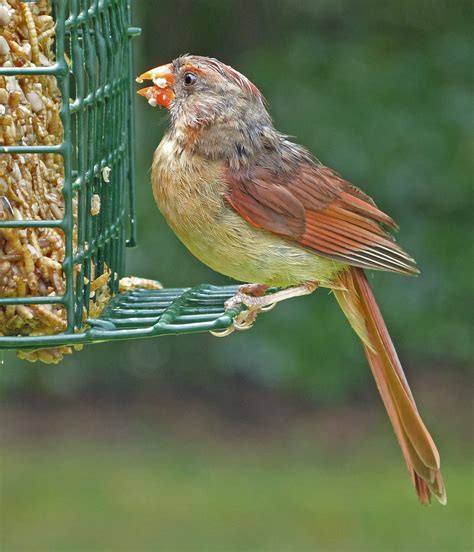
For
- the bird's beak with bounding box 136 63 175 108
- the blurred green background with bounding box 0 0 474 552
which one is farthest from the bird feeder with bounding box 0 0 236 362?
the blurred green background with bounding box 0 0 474 552

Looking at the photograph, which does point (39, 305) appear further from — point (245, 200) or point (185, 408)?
point (185, 408)

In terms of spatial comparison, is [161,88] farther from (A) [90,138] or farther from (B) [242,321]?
(B) [242,321]

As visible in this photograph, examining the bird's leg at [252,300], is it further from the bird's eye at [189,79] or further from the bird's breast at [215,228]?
the bird's eye at [189,79]

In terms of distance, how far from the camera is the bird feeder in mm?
3920

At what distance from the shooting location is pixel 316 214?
491cm

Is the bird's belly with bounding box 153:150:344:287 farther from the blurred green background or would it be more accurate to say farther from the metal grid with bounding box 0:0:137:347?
the blurred green background

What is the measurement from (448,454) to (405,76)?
3.05 meters

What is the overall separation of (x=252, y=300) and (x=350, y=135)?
501 cm

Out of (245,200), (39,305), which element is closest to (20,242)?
(39,305)

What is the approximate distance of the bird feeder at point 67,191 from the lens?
3920mm

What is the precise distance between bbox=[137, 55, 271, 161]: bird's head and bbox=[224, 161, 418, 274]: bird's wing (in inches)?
7.1

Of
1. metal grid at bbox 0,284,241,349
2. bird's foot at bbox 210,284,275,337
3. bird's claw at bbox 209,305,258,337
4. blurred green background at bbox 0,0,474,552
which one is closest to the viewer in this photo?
metal grid at bbox 0,284,241,349

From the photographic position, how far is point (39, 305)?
4094mm

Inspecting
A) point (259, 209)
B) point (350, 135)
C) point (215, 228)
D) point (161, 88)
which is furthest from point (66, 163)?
point (350, 135)
